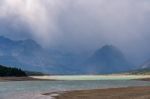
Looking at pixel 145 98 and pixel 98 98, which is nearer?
pixel 145 98

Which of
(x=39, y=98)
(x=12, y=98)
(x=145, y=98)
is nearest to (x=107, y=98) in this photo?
(x=145, y=98)

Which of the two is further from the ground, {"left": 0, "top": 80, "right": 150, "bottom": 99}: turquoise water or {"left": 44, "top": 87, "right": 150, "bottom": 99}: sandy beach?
{"left": 0, "top": 80, "right": 150, "bottom": 99}: turquoise water

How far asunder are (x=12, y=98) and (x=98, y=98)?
1546 cm

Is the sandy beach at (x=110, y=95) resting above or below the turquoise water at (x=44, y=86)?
below

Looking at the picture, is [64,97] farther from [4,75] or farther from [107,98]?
[4,75]

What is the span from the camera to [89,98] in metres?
67.2

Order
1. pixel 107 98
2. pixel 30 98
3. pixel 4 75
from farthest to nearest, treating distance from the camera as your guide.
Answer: pixel 4 75, pixel 30 98, pixel 107 98

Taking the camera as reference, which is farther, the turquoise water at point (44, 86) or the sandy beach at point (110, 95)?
the turquoise water at point (44, 86)

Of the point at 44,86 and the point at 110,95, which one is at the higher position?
the point at 44,86

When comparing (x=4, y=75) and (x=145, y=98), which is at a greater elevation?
(x=4, y=75)

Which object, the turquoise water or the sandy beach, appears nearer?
the sandy beach

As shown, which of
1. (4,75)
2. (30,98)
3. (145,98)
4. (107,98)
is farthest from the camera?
(4,75)

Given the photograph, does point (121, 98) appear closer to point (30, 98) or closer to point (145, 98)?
point (145, 98)

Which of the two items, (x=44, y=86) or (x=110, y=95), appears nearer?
Result: (x=110, y=95)
